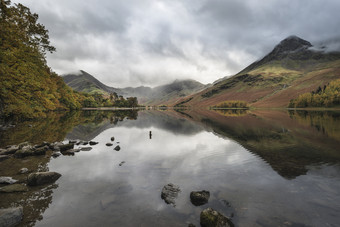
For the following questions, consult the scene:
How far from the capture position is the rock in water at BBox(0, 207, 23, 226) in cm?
638

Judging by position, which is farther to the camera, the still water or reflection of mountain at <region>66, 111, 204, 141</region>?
reflection of mountain at <region>66, 111, 204, 141</region>

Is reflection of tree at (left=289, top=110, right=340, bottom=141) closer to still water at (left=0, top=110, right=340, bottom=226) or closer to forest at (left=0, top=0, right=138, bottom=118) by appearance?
still water at (left=0, top=110, right=340, bottom=226)

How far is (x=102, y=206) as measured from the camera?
8.46 meters

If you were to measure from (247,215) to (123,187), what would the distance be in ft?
24.0

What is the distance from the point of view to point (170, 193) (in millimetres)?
9641

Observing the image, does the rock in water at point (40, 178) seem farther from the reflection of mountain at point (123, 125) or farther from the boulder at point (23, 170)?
the reflection of mountain at point (123, 125)

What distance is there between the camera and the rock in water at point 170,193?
9.06 metres

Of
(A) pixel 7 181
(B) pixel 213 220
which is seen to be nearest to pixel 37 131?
(A) pixel 7 181

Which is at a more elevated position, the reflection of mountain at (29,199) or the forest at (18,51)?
the forest at (18,51)

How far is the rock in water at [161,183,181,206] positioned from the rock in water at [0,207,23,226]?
6529mm

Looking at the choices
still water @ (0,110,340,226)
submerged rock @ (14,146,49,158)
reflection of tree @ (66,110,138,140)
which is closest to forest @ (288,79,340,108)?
still water @ (0,110,340,226)

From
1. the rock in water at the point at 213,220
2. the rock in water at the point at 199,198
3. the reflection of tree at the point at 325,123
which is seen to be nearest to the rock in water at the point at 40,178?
the rock in water at the point at 199,198

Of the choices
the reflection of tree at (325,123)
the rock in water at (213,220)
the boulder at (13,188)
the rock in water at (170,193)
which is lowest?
the reflection of tree at (325,123)

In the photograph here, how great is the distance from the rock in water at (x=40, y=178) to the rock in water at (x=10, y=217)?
3893 mm
